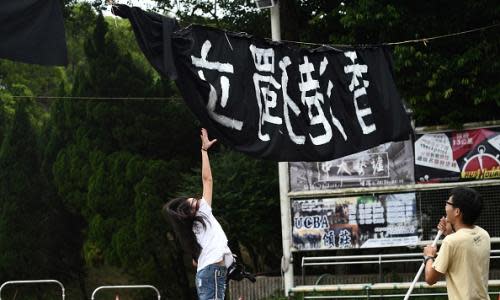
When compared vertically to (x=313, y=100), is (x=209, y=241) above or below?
below

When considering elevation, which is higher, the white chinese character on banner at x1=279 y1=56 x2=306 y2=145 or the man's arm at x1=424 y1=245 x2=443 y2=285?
the white chinese character on banner at x1=279 y1=56 x2=306 y2=145

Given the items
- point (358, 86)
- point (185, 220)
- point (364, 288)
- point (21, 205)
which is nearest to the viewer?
point (185, 220)

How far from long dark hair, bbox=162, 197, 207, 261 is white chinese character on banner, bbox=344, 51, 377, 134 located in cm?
565

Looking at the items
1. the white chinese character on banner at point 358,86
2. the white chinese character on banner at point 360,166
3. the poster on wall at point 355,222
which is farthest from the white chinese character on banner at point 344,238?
the white chinese character on banner at point 358,86

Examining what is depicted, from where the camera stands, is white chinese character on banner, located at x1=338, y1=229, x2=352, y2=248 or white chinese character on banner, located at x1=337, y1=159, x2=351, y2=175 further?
white chinese character on banner, located at x1=337, y1=159, x2=351, y2=175

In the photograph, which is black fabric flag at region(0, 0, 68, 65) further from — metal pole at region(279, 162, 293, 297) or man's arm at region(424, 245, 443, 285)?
metal pole at region(279, 162, 293, 297)

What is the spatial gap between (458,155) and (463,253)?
29.9 ft

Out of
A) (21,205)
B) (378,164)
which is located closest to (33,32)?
(378,164)

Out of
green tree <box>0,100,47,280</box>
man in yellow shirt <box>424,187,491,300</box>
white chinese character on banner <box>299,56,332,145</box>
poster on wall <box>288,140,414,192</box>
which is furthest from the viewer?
green tree <box>0,100,47,280</box>

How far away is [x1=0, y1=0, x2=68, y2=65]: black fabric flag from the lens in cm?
809

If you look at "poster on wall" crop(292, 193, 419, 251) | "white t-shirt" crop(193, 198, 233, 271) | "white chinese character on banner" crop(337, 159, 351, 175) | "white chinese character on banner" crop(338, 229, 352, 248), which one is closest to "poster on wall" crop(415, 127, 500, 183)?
"poster on wall" crop(292, 193, 419, 251)

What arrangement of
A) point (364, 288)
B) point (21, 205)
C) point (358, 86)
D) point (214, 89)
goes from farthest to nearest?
point (21, 205) < point (364, 288) < point (358, 86) < point (214, 89)

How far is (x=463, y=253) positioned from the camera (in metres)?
5.91

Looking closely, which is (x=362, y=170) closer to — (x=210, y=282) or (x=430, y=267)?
(x=210, y=282)
